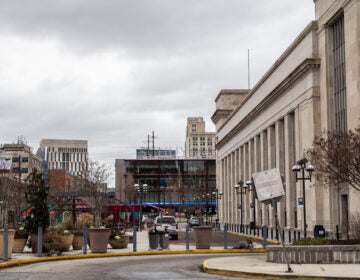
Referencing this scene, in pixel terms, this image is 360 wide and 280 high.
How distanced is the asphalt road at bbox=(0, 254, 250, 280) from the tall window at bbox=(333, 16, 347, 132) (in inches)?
992

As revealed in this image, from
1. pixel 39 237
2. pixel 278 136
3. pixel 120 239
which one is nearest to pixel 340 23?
pixel 278 136

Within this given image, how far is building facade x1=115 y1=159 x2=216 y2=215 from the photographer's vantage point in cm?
17338

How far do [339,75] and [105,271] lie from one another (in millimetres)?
31693

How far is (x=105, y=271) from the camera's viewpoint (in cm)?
1956

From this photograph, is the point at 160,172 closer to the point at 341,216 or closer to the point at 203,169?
the point at 203,169

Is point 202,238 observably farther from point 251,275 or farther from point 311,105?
point 311,105

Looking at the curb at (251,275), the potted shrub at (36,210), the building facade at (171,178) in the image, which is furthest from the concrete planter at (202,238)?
the building facade at (171,178)

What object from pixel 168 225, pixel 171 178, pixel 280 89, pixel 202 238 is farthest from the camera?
pixel 171 178

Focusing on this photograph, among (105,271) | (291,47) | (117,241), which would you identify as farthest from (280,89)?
(105,271)

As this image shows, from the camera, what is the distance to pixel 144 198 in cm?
17675

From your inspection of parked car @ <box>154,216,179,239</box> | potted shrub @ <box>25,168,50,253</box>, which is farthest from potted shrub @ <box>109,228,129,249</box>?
parked car @ <box>154,216,179,239</box>

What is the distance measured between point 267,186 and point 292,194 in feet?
135

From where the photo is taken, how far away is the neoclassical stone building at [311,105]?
42.9m

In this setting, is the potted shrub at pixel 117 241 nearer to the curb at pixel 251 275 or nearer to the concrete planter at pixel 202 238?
the concrete planter at pixel 202 238
